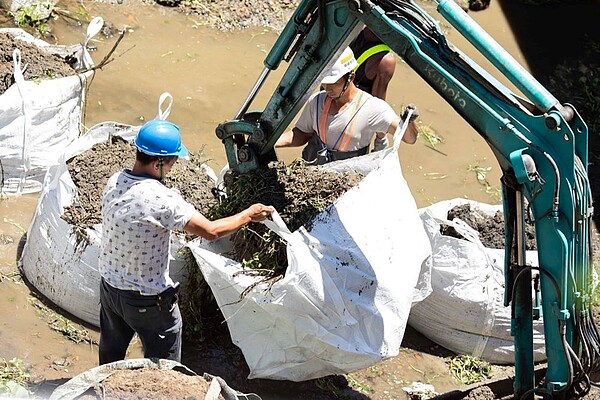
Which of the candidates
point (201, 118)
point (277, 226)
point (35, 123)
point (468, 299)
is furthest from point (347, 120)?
point (201, 118)

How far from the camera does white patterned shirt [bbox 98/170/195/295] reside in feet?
13.2

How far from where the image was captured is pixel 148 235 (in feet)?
13.4

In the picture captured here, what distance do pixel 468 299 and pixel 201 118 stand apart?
294 cm

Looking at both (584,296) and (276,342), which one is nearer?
(584,296)

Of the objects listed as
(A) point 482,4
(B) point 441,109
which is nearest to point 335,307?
(B) point 441,109

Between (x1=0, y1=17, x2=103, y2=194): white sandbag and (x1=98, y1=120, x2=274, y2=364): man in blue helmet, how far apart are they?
172 cm

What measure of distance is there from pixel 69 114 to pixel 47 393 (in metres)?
2.07

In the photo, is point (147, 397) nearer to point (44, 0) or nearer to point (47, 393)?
point (47, 393)

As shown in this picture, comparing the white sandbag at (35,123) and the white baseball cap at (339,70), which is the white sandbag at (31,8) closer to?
the white sandbag at (35,123)

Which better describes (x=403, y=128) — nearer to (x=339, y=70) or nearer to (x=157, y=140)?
(x=339, y=70)

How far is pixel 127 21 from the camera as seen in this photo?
822 centimetres

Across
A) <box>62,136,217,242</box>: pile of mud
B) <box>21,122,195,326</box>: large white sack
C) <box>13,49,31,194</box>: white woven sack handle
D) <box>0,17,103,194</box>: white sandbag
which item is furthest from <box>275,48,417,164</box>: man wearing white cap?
<box>13,49,31,194</box>: white woven sack handle

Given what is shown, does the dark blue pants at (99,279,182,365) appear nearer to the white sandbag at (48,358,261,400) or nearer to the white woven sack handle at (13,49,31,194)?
the white sandbag at (48,358,261,400)

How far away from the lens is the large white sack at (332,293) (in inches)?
173
